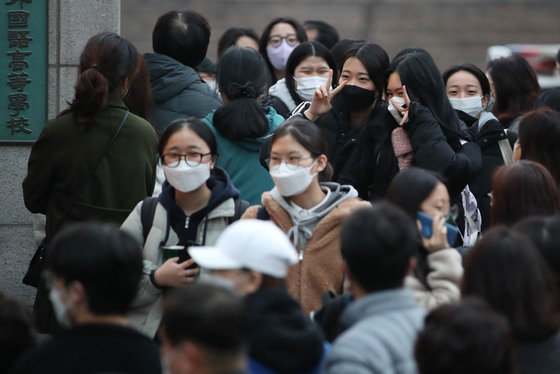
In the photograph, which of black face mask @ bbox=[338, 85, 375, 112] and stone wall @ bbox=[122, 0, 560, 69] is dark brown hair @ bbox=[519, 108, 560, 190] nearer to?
black face mask @ bbox=[338, 85, 375, 112]

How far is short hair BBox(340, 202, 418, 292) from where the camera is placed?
3.54m

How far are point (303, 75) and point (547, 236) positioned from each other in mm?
3140

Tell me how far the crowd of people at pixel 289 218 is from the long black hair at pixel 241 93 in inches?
0.5

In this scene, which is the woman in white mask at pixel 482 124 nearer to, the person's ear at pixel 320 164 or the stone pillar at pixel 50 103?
the person's ear at pixel 320 164

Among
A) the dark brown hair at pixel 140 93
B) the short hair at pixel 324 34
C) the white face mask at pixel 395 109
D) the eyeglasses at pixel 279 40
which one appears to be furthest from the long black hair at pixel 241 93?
the short hair at pixel 324 34

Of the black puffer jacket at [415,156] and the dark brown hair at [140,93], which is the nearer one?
the black puffer jacket at [415,156]

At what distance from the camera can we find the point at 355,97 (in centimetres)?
619

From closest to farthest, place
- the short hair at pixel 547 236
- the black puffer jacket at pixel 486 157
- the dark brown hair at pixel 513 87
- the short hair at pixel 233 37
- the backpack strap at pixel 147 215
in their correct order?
1. the short hair at pixel 547 236
2. the backpack strap at pixel 147 215
3. the black puffer jacket at pixel 486 157
4. the dark brown hair at pixel 513 87
5. the short hair at pixel 233 37

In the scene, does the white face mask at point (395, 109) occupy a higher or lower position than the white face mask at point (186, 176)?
higher

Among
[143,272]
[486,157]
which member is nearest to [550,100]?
[486,157]

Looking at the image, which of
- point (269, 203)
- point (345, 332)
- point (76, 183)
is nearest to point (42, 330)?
point (76, 183)

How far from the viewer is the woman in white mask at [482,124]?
21.6ft

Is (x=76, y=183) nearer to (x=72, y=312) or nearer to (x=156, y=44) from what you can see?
(x=156, y=44)

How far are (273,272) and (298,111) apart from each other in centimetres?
294
